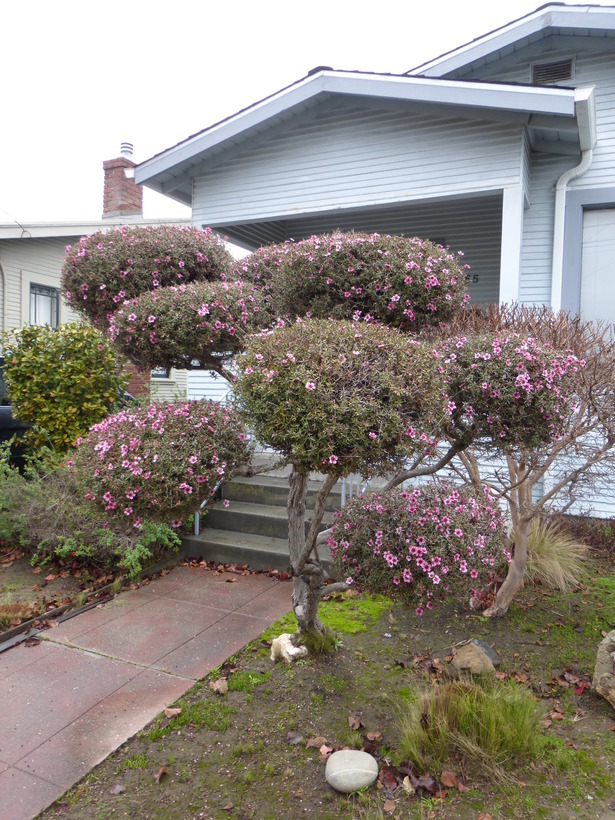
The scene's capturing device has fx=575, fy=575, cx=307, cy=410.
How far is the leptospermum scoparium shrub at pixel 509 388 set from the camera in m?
2.63

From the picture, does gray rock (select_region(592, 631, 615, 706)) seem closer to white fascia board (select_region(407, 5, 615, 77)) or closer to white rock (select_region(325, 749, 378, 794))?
white rock (select_region(325, 749, 378, 794))

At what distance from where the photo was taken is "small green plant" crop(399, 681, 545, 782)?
2.61 m

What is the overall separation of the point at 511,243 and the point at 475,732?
5078 millimetres

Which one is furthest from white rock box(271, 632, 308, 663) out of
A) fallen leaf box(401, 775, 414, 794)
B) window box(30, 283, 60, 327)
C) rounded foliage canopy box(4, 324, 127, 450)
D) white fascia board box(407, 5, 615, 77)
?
window box(30, 283, 60, 327)

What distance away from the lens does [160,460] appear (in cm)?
268


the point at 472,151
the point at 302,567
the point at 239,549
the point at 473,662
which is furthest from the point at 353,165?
the point at 473,662

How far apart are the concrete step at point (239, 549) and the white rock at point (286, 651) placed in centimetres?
144

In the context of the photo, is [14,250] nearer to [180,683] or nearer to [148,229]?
[148,229]

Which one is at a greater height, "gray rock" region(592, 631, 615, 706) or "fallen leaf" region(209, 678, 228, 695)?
"gray rock" region(592, 631, 615, 706)

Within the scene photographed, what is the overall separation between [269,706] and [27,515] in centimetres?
332

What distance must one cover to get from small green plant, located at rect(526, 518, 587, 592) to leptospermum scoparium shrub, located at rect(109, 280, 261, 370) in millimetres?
3121

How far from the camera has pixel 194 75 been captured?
14773 millimetres

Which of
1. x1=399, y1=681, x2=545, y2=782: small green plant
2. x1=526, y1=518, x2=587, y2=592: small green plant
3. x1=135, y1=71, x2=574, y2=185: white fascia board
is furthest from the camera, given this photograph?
x1=135, y1=71, x2=574, y2=185: white fascia board

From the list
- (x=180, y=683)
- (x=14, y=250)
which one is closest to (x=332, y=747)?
(x=180, y=683)
